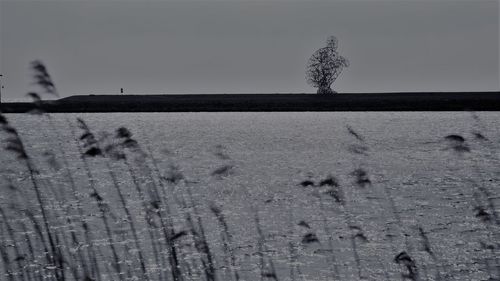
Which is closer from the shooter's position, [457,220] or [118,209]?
[457,220]

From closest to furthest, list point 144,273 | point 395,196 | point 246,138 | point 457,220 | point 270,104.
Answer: point 144,273, point 457,220, point 395,196, point 246,138, point 270,104

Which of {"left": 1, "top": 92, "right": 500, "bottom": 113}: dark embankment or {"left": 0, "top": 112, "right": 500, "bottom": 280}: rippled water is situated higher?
{"left": 0, "top": 112, "right": 500, "bottom": 280}: rippled water

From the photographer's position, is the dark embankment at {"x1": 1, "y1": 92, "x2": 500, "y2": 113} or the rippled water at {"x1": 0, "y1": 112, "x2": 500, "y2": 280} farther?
the dark embankment at {"x1": 1, "y1": 92, "x2": 500, "y2": 113}

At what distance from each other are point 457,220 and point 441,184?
9.56 m

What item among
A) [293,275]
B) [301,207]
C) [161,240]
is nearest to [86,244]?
[161,240]

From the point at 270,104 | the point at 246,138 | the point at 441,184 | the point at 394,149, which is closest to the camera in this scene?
the point at 441,184

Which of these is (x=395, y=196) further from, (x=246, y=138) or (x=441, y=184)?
(x=246, y=138)

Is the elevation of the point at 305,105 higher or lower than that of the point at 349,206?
lower

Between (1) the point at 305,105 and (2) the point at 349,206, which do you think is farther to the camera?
(1) the point at 305,105

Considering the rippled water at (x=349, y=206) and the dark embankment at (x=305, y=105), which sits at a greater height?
the rippled water at (x=349, y=206)

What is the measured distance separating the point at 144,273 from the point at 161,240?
3402mm

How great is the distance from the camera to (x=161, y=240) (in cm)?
1744

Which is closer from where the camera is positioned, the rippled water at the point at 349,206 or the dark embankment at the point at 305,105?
the rippled water at the point at 349,206

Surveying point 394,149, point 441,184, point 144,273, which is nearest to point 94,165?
point 441,184
